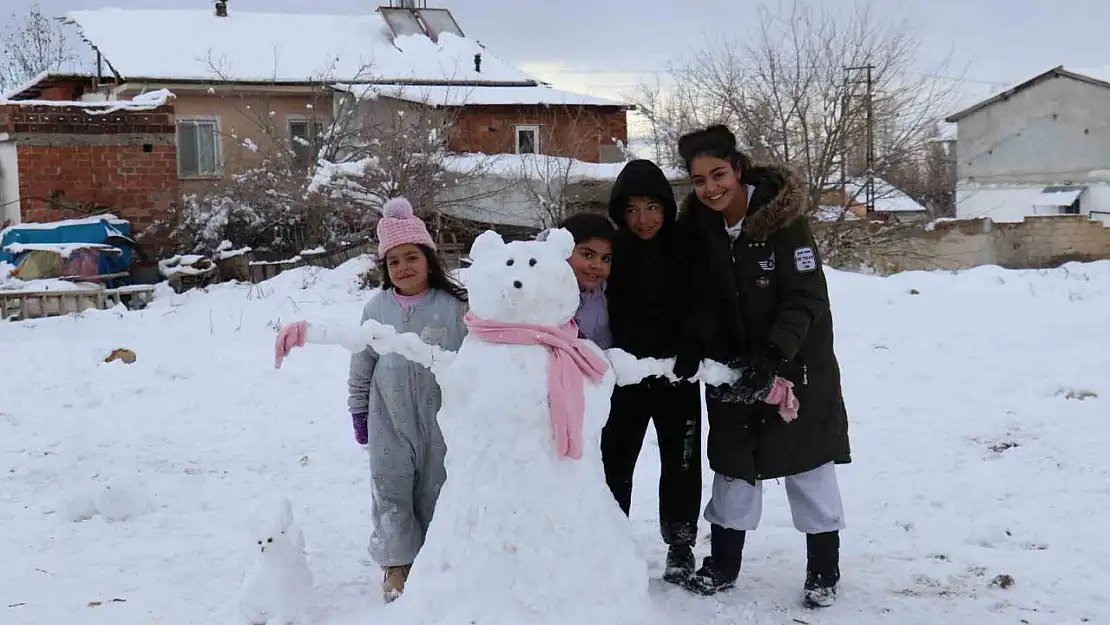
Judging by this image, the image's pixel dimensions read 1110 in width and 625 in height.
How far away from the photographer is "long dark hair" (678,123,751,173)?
3.50m

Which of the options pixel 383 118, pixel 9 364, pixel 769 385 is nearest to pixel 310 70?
pixel 383 118

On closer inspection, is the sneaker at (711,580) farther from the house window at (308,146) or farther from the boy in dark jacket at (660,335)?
the house window at (308,146)

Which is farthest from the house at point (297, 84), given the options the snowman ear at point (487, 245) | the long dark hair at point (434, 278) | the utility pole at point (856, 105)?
the snowman ear at point (487, 245)

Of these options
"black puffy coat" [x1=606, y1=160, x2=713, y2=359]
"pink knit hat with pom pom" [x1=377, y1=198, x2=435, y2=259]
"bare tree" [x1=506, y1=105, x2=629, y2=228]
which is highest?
"bare tree" [x1=506, y1=105, x2=629, y2=228]

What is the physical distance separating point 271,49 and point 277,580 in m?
19.5

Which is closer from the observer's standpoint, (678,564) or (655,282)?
(655,282)

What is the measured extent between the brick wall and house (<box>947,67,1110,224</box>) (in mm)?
19768

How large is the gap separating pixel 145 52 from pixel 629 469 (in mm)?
19342

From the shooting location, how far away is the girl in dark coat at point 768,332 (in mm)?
3477

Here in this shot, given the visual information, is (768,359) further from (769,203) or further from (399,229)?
(399,229)

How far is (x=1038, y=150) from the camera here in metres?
27.6

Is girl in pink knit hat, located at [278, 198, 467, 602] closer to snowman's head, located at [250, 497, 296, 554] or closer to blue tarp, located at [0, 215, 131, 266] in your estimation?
snowman's head, located at [250, 497, 296, 554]

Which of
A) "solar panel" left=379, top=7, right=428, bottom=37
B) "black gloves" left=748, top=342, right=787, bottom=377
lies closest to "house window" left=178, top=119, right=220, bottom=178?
"solar panel" left=379, top=7, right=428, bottom=37

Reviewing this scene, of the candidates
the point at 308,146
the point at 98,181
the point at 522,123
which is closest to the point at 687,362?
the point at 308,146
